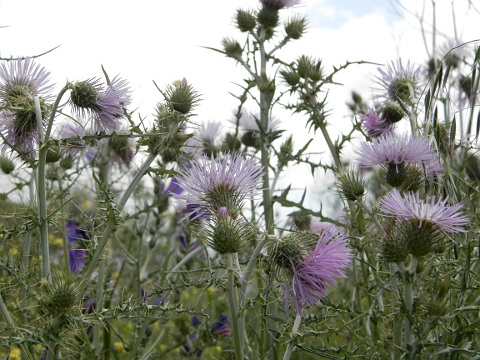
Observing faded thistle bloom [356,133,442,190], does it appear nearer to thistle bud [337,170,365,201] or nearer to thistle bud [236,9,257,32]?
thistle bud [337,170,365,201]

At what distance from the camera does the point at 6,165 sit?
12.9 feet

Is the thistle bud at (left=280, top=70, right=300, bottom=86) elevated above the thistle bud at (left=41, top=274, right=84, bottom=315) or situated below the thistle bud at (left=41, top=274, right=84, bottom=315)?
above

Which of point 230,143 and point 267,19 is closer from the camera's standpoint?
point 267,19

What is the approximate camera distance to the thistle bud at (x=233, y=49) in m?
4.02

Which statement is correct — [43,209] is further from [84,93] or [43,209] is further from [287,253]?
[287,253]

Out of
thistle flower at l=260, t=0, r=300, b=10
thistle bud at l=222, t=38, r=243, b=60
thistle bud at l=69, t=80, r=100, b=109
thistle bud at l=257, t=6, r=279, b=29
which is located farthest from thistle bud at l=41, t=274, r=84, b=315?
thistle flower at l=260, t=0, r=300, b=10

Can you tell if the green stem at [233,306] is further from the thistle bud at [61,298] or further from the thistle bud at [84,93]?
the thistle bud at [84,93]

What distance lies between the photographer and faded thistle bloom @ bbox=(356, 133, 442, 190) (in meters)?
2.55

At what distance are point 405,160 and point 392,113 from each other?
0.86 meters

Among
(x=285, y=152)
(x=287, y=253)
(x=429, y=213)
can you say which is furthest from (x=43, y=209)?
(x=285, y=152)

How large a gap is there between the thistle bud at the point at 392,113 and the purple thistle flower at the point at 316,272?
1.41 meters

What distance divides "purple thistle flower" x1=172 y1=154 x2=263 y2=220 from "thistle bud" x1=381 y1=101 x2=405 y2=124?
1195 millimetres

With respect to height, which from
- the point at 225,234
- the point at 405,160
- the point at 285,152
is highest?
the point at 285,152

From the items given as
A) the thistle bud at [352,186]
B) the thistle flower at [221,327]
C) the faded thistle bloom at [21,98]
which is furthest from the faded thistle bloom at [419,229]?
the thistle flower at [221,327]
